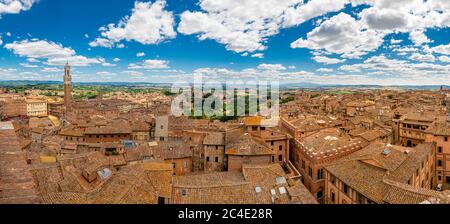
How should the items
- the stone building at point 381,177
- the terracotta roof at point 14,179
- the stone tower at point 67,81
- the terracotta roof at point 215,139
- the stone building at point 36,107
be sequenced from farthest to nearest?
the stone building at point 36,107, the stone tower at point 67,81, the terracotta roof at point 215,139, the stone building at point 381,177, the terracotta roof at point 14,179

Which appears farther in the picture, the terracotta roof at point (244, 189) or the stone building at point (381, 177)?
the terracotta roof at point (244, 189)

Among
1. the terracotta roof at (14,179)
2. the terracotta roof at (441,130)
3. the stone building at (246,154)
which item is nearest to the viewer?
the terracotta roof at (14,179)

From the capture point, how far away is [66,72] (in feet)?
365

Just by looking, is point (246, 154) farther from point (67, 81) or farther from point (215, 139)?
point (67, 81)

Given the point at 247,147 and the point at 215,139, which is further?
the point at 215,139

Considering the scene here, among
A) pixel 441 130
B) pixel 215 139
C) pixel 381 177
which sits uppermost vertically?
pixel 441 130

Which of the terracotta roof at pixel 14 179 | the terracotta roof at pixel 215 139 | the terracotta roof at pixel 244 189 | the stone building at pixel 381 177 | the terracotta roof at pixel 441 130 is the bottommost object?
the terracotta roof at pixel 244 189

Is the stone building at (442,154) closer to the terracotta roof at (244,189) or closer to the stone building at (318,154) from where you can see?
the stone building at (318,154)

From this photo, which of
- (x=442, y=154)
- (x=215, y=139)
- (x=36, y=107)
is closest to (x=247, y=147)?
(x=215, y=139)

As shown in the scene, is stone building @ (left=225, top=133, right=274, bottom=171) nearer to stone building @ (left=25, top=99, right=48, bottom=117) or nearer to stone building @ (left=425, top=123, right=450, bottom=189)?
stone building @ (left=425, top=123, right=450, bottom=189)

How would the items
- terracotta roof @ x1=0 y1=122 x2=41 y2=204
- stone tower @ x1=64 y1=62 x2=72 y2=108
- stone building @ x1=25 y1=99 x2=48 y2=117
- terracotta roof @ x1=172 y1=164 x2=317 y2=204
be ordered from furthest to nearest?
stone building @ x1=25 y1=99 x2=48 y2=117 < stone tower @ x1=64 y1=62 x2=72 y2=108 < terracotta roof @ x1=172 y1=164 x2=317 y2=204 < terracotta roof @ x1=0 y1=122 x2=41 y2=204

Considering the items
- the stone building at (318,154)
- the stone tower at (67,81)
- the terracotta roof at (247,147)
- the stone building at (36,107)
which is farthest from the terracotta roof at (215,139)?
the stone building at (36,107)

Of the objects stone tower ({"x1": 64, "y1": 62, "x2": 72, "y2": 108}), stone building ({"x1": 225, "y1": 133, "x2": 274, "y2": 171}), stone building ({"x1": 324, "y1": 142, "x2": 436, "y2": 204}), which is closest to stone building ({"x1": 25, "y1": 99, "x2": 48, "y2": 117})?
stone tower ({"x1": 64, "y1": 62, "x2": 72, "y2": 108})

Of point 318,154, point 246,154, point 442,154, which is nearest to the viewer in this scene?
point 318,154
